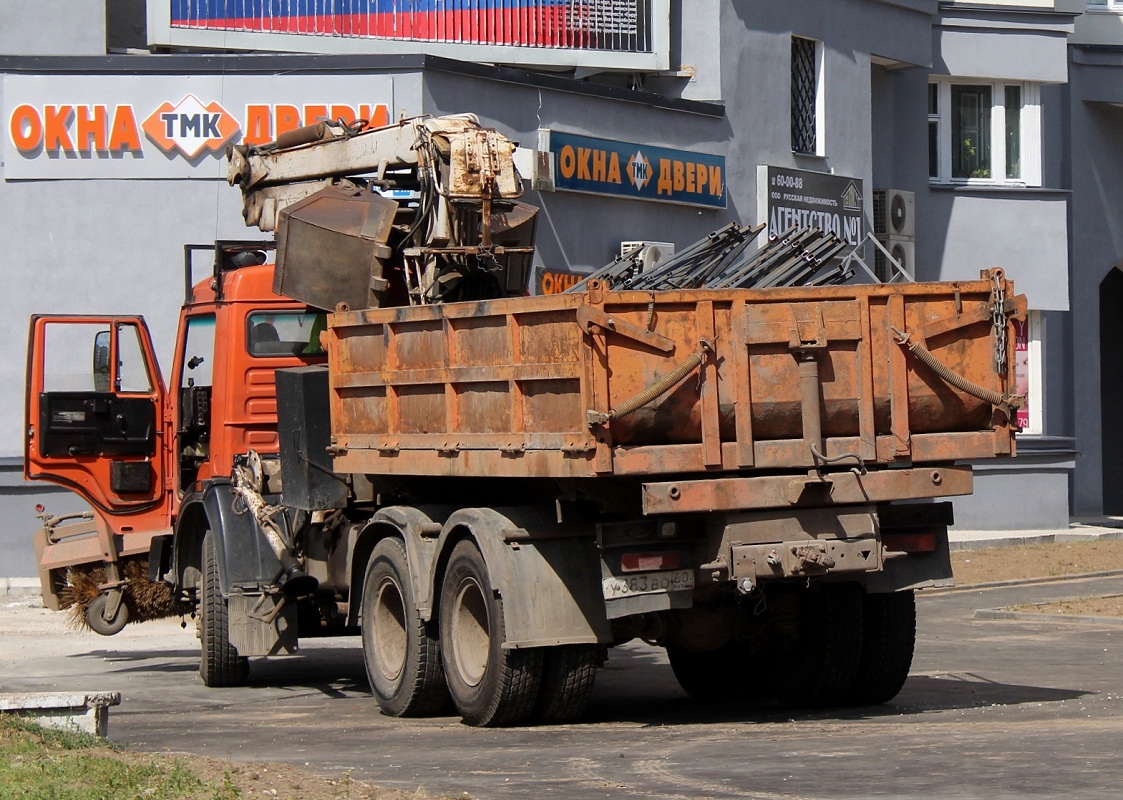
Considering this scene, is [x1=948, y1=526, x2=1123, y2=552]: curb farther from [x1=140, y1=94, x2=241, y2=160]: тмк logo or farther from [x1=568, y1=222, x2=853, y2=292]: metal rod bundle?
[x1=568, y1=222, x2=853, y2=292]: metal rod bundle

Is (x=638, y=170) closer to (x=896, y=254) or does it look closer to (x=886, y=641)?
(x=896, y=254)

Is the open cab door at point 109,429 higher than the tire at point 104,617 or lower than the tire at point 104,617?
higher

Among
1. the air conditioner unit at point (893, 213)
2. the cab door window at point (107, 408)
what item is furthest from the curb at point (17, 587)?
the air conditioner unit at point (893, 213)

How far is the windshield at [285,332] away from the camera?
13062 mm

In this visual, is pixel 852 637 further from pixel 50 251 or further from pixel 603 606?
pixel 50 251

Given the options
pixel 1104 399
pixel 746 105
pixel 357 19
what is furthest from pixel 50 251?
pixel 1104 399

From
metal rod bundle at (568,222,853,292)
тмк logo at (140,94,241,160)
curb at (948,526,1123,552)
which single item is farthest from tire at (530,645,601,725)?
curb at (948,526,1123,552)

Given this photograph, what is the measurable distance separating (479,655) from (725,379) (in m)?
2.29

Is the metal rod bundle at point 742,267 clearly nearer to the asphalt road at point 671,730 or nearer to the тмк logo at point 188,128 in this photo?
the asphalt road at point 671,730

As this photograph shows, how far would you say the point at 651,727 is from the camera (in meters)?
10.6

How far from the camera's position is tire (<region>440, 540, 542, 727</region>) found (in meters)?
10.3

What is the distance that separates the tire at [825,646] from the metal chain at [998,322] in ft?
5.63

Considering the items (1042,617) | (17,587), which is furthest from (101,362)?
(1042,617)

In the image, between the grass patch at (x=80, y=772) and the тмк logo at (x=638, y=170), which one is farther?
the тмк logo at (x=638, y=170)
